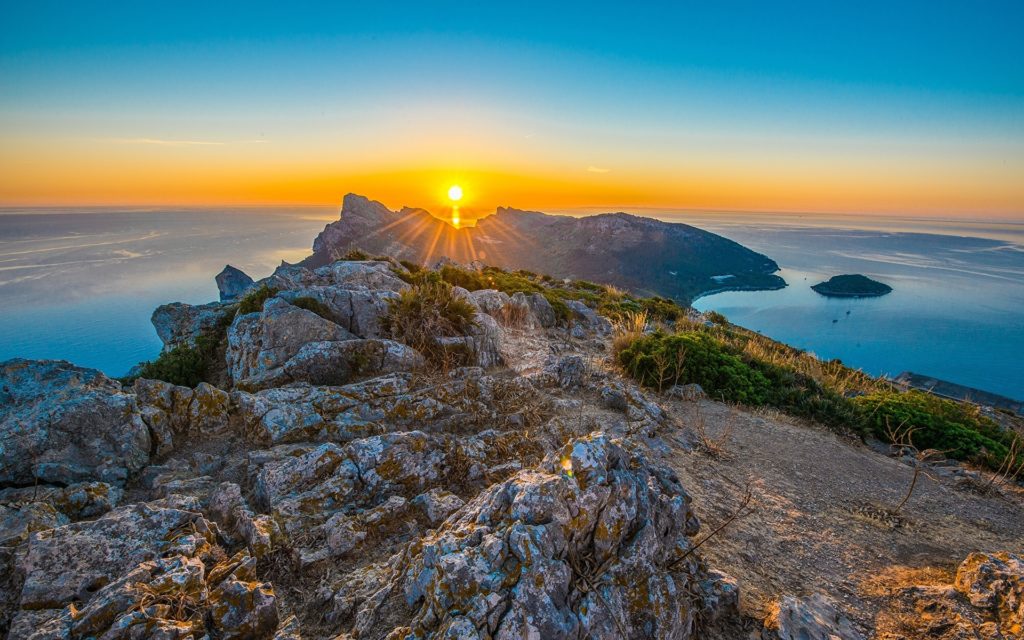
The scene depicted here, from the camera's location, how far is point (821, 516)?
224 inches

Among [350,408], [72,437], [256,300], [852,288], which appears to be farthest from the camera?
A: [852,288]

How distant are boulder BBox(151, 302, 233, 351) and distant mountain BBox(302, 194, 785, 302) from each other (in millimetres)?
106478

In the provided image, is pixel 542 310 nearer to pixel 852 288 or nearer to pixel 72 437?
pixel 72 437

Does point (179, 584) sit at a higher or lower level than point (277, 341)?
lower

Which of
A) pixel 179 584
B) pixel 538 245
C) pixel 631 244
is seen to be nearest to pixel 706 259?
pixel 631 244

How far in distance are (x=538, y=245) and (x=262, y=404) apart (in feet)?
637

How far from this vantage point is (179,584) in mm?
3262

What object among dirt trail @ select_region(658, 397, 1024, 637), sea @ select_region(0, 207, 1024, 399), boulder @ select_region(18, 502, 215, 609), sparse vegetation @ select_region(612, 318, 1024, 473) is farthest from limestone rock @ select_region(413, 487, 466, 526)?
sea @ select_region(0, 207, 1024, 399)

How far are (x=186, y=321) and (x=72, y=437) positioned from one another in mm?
8301

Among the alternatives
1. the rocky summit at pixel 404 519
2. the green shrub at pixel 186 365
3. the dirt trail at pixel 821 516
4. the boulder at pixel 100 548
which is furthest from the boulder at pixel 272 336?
the dirt trail at pixel 821 516

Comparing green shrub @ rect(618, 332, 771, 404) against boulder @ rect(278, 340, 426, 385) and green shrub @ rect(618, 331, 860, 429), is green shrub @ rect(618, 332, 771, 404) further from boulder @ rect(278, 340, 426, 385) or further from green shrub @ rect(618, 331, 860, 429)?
boulder @ rect(278, 340, 426, 385)

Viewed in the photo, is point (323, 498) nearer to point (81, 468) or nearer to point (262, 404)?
point (262, 404)

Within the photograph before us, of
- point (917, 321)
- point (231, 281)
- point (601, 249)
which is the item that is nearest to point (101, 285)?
point (231, 281)

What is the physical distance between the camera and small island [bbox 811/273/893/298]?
84.0 meters
